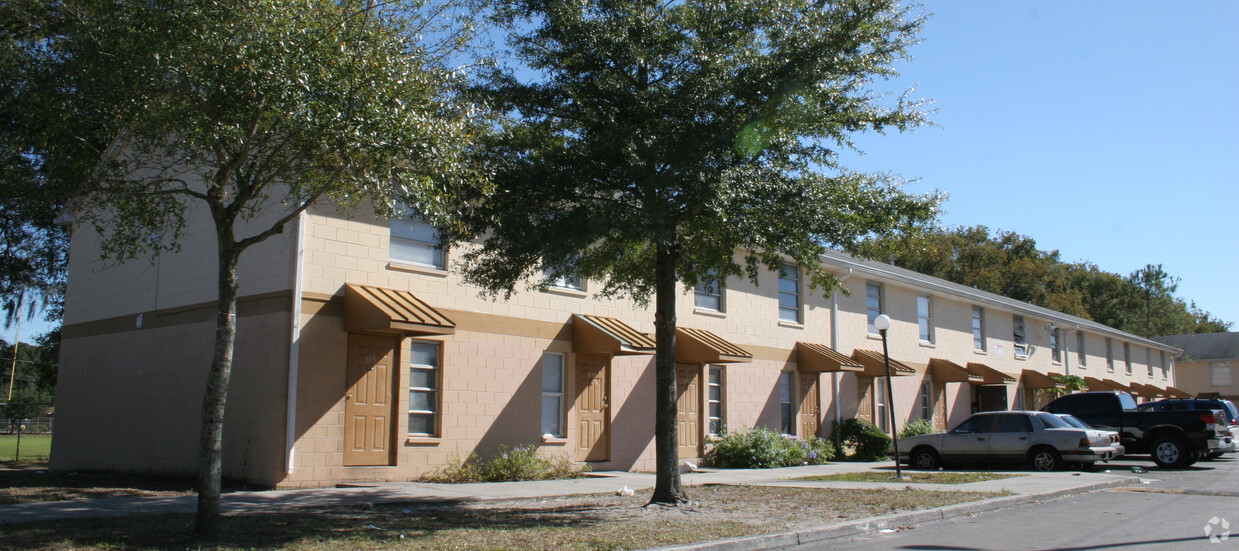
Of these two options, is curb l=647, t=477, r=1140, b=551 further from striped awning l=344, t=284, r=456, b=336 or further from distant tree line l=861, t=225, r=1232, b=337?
distant tree line l=861, t=225, r=1232, b=337

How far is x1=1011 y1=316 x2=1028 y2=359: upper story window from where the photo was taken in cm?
3503

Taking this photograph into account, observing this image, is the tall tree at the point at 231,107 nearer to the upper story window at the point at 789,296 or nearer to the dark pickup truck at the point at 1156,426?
the upper story window at the point at 789,296

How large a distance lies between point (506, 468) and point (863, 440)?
37.9ft

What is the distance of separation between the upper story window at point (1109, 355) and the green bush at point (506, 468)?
34.1m

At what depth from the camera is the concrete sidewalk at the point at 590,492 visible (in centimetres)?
1064

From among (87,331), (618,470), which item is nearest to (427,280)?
(618,470)

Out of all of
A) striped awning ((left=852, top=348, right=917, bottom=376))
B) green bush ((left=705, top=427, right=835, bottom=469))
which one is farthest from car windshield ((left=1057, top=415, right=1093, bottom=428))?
green bush ((left=705, top=427, right=835, bottom=469))

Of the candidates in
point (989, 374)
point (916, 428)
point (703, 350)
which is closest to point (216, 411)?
point (703, 350)

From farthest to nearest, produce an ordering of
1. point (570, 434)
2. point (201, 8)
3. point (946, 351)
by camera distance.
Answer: point (946, 351) < point (570, 434) < point (201, 8)

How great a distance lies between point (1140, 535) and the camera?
32.7ft

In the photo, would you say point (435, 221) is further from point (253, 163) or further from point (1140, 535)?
point (1140, 535)

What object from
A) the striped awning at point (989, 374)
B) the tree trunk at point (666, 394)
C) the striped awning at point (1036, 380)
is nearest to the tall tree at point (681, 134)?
the tree trunk at point (666, 394)

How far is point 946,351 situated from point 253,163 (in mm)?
25378

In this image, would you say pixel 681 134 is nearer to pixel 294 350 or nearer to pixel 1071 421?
pixel 294 350
